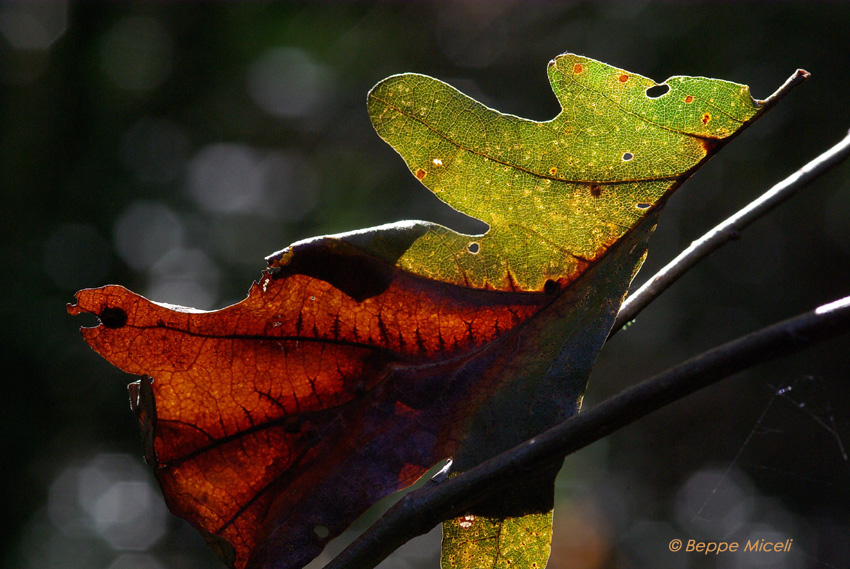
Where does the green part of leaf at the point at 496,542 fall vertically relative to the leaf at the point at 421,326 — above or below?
below

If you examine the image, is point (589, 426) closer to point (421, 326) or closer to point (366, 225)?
point (421, 326)

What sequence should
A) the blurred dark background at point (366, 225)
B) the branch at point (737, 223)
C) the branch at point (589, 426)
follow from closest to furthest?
the branch at point (589, 426)
the branch at point (737, 223)
the blurred dark background at point (366, 225)

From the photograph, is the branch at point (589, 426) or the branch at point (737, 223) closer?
the branch at point (589, 426)

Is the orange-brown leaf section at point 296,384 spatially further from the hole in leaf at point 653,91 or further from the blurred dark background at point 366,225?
the blurred dark background at point 366,225

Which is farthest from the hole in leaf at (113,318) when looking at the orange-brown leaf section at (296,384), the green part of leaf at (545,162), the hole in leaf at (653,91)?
the hole in leaf at (653,91)

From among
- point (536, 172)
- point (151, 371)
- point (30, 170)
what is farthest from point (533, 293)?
point (30, 170)

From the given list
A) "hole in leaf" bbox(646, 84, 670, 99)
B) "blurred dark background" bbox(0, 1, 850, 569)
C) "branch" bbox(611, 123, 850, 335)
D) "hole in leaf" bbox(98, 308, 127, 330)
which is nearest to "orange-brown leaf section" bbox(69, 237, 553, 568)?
"hole in leaf" bbox(98, 308, 127, 330)

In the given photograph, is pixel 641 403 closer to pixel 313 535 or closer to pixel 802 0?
pixel 313 535

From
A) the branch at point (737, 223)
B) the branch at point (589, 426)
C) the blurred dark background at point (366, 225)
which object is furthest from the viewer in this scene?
the blurred dark background at point (366, 225)

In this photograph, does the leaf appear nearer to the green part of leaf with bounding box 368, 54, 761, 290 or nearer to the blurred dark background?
the green part of leaf with bounding box 368, 54, 761, 290
